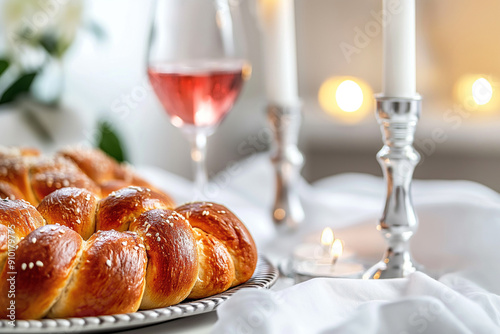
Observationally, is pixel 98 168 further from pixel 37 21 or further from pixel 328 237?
pixel 37 21

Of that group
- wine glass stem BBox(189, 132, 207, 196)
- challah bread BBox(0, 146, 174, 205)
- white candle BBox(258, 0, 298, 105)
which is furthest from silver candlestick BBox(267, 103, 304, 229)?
challah bread BBox(0, 146, 174, 205)

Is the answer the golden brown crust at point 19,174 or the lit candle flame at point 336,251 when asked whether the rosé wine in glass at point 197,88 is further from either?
the lit candle flame at point 336,251

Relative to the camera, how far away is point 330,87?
2955 millimetres

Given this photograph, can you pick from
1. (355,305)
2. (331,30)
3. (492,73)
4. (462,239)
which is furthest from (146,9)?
(355,305)

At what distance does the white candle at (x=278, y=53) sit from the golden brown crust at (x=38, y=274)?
0.63m

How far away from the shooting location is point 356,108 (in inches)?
113

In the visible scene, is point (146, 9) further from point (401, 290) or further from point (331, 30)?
point (401, 290)

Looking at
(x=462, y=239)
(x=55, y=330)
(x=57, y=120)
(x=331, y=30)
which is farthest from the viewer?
(x=331, y=30)

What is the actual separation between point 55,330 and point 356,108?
8.13 ft

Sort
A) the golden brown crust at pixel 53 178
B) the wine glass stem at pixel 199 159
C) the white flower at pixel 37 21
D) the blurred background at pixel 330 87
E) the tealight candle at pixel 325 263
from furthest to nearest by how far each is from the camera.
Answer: the blurred background at pixel 330 87 < the white flower at pixel 37 21 < the wine glass stem at pixel 199 159 < the golden brown crust at pixel 53 178 < the tealight candle at pixel 325 263

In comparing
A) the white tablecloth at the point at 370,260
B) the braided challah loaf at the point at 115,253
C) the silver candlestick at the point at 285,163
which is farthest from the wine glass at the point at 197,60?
the braided challah loaf at the point at 115,253

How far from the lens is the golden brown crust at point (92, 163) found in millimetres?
1097

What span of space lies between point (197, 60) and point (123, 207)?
378 mm

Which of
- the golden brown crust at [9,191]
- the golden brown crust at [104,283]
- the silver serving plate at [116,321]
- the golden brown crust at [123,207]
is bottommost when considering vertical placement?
the silver serving plate at [116,321]
